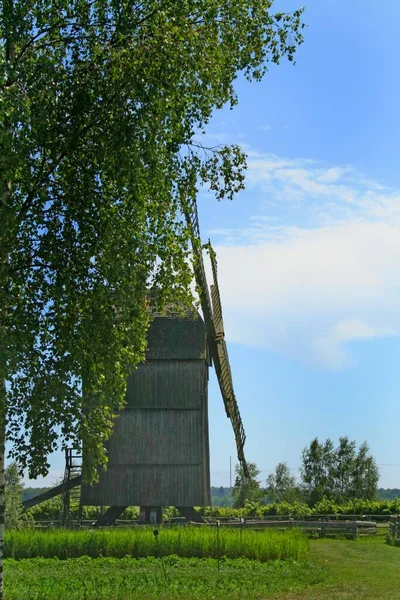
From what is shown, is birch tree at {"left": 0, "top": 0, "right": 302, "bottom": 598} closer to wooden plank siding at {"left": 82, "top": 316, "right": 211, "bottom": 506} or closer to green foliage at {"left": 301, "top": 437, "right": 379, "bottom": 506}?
wooden plank siding at {"left": 82, "top": 316, "right": 211, "bottom": 506}

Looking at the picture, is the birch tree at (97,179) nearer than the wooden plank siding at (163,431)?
Yes

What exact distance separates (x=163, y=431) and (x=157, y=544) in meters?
5.88

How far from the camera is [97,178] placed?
14.7m

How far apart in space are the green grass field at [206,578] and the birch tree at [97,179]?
3.35 metres

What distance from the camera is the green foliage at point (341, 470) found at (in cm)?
7088

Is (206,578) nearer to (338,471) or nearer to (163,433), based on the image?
(163,433)

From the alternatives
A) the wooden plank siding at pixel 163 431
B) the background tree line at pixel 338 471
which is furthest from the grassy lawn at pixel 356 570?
the background tree line at pixel 338 471

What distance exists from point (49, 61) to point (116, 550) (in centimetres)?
1619

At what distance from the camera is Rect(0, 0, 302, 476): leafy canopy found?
13.8 meters

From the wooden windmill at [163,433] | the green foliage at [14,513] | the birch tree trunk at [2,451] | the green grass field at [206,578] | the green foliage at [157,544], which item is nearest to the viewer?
the birch tree trunk at [2,451]

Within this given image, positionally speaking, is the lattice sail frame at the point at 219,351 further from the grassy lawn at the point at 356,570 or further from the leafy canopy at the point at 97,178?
the leafy canopy at the point at 97,178

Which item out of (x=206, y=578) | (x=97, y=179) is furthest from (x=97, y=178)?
(x=206, y=578)

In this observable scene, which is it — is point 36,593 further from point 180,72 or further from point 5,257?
point 180,72

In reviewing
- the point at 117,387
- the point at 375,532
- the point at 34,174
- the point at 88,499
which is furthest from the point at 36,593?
the point at 375,532
